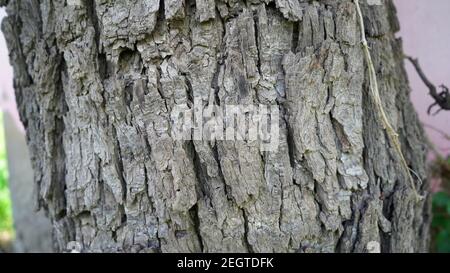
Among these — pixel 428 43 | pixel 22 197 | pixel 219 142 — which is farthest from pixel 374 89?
pixel 22 197

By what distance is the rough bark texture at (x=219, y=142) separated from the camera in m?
0.91

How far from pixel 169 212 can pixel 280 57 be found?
370mm

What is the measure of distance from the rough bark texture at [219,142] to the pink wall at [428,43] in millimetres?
381

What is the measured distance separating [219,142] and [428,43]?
78 cm

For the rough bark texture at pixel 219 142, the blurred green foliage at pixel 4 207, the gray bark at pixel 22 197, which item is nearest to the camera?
the rough bark texture at pixel 219 142

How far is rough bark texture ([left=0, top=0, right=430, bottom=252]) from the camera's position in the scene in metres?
0.91

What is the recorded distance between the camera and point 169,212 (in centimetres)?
96

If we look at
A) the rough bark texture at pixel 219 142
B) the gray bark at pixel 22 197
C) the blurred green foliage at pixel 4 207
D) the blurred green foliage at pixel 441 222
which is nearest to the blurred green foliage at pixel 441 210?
the blurred green foliage at pixel 441 222

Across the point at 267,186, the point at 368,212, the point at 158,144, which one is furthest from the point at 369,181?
the point at 158,144

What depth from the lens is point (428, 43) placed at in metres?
1.36

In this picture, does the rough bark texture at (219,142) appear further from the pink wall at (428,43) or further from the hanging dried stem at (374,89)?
the pink wall at (428,43)

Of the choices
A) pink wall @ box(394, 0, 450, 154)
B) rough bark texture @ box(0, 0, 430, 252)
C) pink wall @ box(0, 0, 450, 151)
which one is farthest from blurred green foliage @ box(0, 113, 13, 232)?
pink wall @ box(394, 0, 450, 154)
